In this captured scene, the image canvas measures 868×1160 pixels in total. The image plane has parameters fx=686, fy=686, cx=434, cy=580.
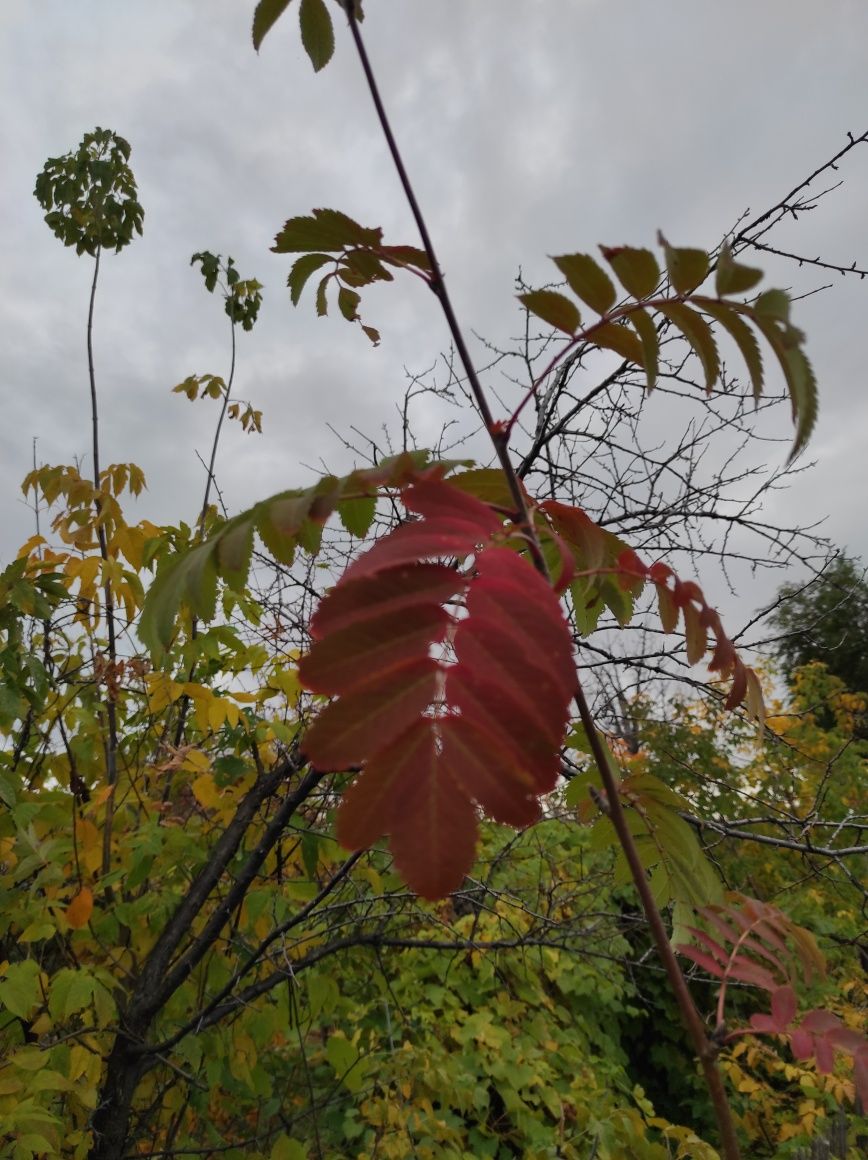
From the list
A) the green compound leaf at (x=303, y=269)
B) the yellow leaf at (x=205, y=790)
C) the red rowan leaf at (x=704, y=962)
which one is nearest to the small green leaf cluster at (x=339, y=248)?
the green compound leaf at (x=303, y=269)

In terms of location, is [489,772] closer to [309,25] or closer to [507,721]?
[507,721]

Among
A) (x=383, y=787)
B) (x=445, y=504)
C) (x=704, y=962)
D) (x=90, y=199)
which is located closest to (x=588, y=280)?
(x=445, y=504)

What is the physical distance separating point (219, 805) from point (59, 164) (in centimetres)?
321

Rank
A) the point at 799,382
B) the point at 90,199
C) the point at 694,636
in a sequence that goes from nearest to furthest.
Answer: the point at 799,382, the point at 694,636, the point at 90,199

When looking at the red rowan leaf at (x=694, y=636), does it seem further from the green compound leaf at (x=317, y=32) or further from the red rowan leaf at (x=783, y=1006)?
the green compound leaf at (x=317, y=32)

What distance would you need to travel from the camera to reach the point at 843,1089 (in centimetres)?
400

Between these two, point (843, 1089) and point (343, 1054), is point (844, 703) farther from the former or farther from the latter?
point (343, 1054)

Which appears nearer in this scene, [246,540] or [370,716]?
[370,716]

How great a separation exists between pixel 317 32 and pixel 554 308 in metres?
0.44

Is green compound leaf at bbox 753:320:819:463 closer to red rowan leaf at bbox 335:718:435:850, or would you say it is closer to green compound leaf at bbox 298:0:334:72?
red rowan leaf at bbox 335:718:435:850

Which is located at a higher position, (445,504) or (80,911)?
(445,504)

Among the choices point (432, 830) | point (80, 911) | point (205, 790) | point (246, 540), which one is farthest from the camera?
point (205, 790)

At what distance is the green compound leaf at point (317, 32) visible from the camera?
782mm

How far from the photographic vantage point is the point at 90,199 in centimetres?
337
